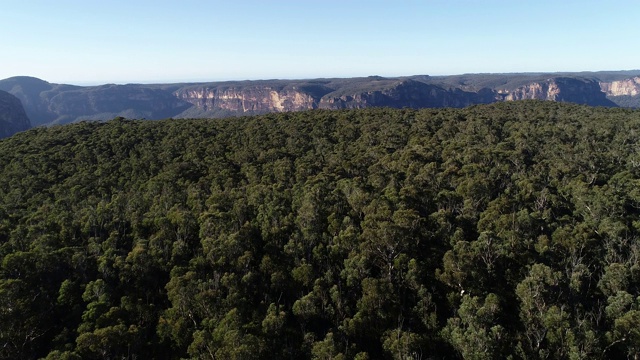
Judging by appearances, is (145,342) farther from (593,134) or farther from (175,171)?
(593,134)

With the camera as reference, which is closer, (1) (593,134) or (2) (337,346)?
(2) (337,346)

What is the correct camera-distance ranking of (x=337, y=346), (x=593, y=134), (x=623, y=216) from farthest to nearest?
(x=593, y=134), (x=623, y=216), (x=337, y=346)

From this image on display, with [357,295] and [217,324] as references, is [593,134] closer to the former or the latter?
[357,295]

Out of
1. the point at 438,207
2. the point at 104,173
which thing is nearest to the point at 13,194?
the point at 104,173

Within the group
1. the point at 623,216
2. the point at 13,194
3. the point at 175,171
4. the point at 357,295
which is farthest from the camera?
the point at 175,171

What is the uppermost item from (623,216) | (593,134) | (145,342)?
(593,134)

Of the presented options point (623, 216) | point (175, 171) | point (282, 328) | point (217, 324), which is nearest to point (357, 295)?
point (282, 328)

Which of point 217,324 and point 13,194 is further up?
point 13,194
